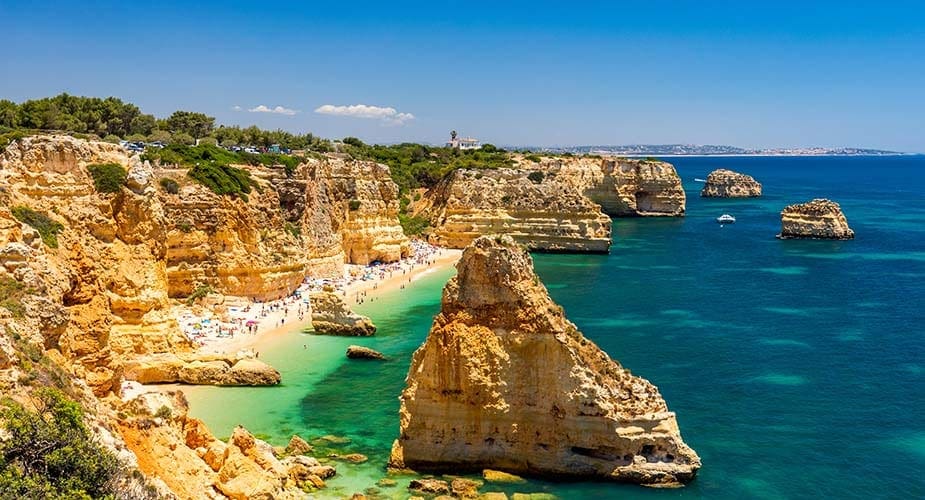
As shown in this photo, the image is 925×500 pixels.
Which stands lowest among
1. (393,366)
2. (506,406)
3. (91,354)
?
(393,366)

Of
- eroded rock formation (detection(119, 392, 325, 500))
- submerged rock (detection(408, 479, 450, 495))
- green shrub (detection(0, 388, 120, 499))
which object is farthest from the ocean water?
green shrub (detection(0, 388, 120, 499))

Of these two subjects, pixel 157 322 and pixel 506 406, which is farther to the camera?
pixel 157 322

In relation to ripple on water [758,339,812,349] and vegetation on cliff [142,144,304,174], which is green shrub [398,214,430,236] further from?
ripple on water [758,339,812,349]

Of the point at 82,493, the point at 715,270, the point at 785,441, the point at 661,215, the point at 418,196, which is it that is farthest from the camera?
the point at 661,215

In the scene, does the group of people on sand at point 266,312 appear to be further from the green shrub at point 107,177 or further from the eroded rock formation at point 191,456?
the eroded rock formation at point 191,456

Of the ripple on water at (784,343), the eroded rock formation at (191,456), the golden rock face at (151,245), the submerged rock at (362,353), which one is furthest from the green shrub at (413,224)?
the eroded rock formation at (191,456)

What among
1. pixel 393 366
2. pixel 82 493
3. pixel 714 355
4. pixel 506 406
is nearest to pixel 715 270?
pixel 714 355

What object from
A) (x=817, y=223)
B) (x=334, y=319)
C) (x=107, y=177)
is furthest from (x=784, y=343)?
(x=817, y=223)

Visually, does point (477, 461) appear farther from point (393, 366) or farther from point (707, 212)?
point (707, 212)
